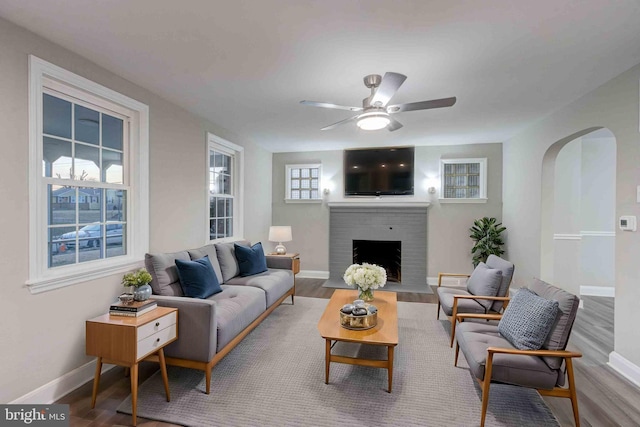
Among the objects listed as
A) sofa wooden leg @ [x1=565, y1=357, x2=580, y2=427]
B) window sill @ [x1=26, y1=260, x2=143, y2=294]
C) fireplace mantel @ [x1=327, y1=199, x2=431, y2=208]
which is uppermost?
fireplace mantel @ [x1=327, y1=199, x2=431, y2=208]

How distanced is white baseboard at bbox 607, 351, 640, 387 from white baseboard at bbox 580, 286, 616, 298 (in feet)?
9.30

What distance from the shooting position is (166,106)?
A: 335cm

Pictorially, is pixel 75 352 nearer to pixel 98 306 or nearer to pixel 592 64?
pixel 98 306

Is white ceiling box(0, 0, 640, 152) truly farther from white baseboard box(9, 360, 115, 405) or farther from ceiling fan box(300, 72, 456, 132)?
white baseboard box(9, 360, 115, 405)

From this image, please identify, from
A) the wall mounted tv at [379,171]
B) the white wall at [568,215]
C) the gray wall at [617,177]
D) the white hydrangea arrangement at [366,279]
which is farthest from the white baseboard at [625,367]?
the wall mounted tv at [379,171]

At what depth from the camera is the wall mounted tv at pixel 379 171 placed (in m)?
5.60

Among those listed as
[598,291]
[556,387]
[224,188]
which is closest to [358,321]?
[556,387]

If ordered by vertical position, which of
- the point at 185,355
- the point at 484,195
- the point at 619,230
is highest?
the point at 484,195

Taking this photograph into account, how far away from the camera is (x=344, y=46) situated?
221 cm

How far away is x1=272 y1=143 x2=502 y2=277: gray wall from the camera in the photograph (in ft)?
17.6

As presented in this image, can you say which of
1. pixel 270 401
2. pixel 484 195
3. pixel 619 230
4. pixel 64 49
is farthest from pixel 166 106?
pixel 484 195

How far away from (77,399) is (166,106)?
2.90 metres

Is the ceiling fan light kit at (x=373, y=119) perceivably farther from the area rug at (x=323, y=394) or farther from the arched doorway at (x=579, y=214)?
the arched doorway at (x=579, y=214)

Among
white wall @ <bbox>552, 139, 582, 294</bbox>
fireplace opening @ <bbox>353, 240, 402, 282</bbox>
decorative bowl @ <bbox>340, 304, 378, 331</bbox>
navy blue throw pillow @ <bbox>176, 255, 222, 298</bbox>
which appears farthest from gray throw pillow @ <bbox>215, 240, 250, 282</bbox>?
white wall @ <bbox>552, 139, 582, 294</bbox>
